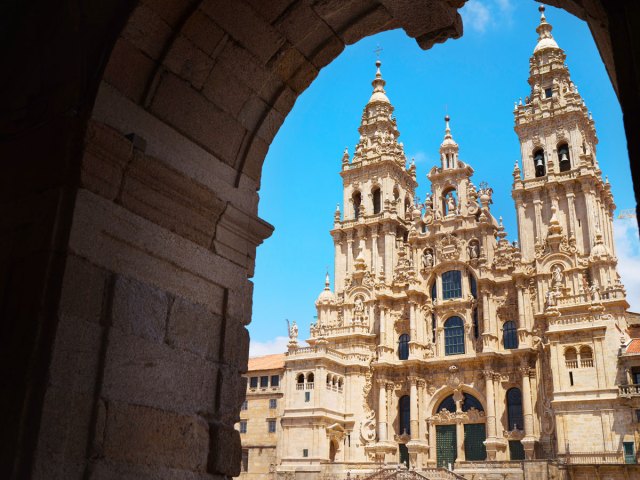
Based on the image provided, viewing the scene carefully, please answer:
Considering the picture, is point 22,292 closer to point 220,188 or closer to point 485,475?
point 220,188

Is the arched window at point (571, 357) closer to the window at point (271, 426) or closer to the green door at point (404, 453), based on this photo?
the green door at point (404, 453)

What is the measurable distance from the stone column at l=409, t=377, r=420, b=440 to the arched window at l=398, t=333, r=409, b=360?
2.15 metres

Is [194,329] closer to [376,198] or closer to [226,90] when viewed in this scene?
[226,90]

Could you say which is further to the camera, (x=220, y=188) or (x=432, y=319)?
(x=432, y=319)

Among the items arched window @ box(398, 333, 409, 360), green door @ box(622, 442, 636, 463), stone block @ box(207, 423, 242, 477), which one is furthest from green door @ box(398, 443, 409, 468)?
stone block @ box(207, 423, 242, 477)

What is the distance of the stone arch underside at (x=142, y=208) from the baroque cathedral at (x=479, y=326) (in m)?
29.5

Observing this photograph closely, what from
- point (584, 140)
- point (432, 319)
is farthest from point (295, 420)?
point (584, 140)

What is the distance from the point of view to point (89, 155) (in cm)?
442

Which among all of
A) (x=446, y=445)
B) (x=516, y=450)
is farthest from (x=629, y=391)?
(x=446, y=445)

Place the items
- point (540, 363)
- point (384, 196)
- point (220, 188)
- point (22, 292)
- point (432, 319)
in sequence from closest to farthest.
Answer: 1. point (22, 292)
2. point (220, 188)
3. point (540, 363)
4. point (432, 319)
5. point (384, 196)

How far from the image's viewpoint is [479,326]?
3956 centimetres

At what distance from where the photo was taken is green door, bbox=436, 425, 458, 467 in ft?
122

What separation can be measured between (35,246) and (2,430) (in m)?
1.16

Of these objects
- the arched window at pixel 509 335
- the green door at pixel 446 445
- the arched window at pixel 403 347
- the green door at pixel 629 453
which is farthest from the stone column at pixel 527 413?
the arched window at pixel 403 347
